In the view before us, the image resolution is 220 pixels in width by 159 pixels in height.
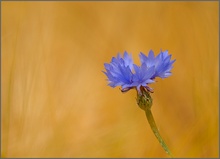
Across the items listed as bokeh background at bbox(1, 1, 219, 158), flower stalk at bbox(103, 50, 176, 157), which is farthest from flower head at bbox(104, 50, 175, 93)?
bokeh background at bbox(1, 1, 219, 158)

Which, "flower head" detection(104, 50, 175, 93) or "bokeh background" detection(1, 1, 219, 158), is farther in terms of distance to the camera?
"bokeh background" detection(1, 1, 219, 158)

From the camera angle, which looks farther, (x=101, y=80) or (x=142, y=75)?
(x=101, y=80)

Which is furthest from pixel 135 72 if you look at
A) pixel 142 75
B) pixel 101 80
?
pixel 101 80

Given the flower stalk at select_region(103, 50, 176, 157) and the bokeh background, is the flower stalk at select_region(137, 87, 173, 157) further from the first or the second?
the bokeh background

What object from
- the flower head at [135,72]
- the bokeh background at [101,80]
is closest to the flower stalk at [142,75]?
the flower head at [135,72]

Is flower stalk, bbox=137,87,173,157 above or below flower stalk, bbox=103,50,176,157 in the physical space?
below

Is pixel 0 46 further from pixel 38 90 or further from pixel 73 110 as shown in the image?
pixel 73 110

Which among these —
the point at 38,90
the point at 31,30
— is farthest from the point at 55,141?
the point at 31,30

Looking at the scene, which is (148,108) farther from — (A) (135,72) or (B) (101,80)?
(B) (101,80)
